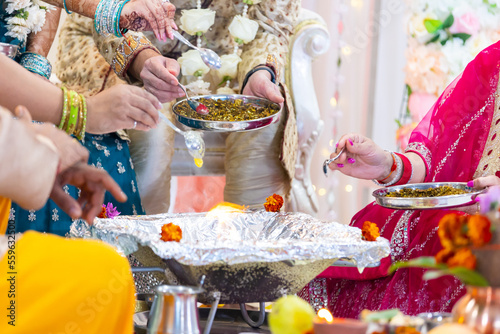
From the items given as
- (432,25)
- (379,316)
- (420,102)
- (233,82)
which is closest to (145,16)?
(233,82)

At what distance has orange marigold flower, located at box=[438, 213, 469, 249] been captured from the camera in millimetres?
601

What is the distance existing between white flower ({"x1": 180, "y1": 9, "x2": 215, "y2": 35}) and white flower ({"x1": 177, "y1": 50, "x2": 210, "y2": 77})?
65mm

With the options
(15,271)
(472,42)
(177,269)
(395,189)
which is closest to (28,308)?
(15,271)

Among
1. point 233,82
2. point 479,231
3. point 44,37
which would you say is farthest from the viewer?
point 233,82

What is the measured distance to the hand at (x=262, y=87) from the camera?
5.55 feet

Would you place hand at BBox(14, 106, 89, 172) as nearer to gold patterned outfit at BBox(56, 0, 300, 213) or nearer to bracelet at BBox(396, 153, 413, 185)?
bracelet at BBox(396, 153, 413, 185)

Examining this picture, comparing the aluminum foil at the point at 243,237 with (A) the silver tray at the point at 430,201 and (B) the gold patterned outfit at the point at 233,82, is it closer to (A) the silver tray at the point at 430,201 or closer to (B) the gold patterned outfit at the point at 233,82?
(A) the silver tray at the point at 430,201

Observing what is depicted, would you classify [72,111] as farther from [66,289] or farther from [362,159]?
[362,159]

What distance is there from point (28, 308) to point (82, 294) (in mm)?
62

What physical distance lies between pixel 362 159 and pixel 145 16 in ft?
1.87

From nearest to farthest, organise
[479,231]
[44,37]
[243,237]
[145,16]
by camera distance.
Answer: [479,231]
[243,237]
[145,16]
[44,37]

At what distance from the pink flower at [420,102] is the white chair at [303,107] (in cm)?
70

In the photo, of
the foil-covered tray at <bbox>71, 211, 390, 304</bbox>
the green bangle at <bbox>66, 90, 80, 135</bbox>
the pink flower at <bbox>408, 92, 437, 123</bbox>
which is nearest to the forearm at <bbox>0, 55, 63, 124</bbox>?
the green bangle at <bbox>66, 90, 80, 135</bbox>

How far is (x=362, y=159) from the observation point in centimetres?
140
